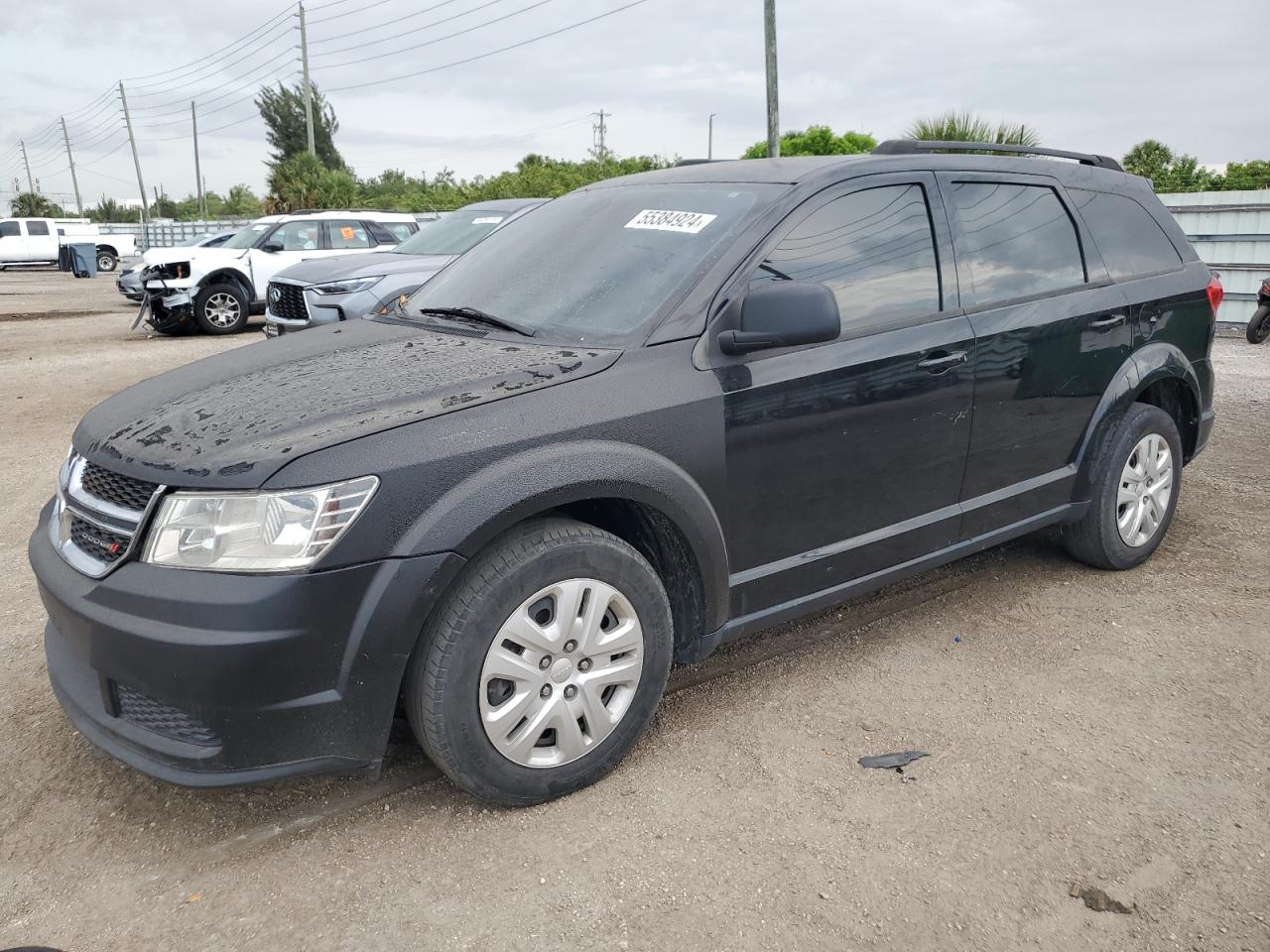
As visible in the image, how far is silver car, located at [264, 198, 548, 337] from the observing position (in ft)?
29.0

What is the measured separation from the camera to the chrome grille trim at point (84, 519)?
95.7 inches

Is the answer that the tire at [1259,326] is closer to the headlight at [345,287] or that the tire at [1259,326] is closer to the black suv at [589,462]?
the black suv at [589,462]

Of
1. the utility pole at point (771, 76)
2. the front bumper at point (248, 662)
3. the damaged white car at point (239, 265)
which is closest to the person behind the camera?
the front bumper at point (248, 662)

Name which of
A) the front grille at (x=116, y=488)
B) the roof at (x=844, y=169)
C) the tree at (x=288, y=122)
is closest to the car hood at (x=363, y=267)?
the roof at (x=844, y=169)

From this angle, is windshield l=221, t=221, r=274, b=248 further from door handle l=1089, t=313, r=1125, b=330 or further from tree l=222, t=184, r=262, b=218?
tree l=222, t=184, r=262, b=218

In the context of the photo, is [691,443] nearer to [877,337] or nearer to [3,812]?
[877,337]

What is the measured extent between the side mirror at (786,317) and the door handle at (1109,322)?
1613 mm

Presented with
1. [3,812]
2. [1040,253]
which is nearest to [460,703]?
[3,812]

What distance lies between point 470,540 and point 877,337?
5.13ft

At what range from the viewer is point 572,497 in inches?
103

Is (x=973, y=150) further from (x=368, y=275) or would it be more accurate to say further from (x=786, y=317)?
(x=368, y=275)

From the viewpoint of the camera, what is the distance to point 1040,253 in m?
3.82

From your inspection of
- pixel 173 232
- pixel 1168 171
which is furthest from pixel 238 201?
pixel 1168 171

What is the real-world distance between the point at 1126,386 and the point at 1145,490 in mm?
511
